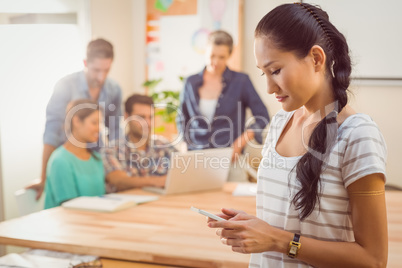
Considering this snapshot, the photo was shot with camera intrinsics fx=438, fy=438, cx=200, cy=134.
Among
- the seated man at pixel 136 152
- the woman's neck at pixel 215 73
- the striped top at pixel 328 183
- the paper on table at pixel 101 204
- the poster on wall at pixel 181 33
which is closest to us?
the striped top at pixel 328 183

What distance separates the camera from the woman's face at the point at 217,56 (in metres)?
2.89

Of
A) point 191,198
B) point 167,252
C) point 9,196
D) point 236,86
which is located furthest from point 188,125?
point 167,252

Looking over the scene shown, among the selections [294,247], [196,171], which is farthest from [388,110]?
[294,247]

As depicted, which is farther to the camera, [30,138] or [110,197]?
[30,138]

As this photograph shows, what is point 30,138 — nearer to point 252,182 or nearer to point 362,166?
point 252,182

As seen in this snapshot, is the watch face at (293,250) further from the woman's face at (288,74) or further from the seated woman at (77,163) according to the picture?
the seated woman at (77,163)

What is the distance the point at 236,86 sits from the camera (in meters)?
3.04

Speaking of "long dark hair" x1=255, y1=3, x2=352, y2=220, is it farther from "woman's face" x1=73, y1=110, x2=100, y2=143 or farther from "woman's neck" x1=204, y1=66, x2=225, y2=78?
"woman's neck" x1=204, y1=66, x2=225, y2=78

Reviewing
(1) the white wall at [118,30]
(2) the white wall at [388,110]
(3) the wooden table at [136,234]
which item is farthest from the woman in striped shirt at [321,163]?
(1) the white wall at [118,30]

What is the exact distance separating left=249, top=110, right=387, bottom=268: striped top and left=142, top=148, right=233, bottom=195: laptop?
3.10 feet

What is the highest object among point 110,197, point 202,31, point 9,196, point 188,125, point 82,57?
point 202,31

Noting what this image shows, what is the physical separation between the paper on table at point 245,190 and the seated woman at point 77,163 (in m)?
0.80

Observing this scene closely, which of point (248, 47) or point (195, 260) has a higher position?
point (248, 47)

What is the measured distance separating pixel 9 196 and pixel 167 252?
175 centimetres
